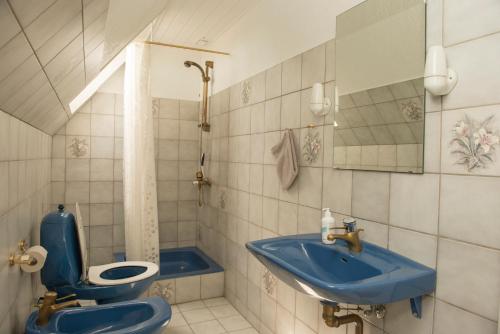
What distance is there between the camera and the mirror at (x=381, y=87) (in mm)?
1373

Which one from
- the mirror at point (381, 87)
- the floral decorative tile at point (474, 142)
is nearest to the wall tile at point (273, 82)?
the mirror at point (381, 87)

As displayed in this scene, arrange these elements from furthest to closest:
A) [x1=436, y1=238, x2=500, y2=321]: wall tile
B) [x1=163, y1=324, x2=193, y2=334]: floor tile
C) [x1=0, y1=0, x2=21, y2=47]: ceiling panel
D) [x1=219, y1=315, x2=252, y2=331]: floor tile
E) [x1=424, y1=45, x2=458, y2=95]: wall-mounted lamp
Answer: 1. [x1=219, y1=315, x2=252, y2=331]: floor tile
2. [x1=163, y1=324, x2=193, y2=334]: floor tile
3. [x1=424, y1=45, x2=458, y2=95]: wall-mounted lamp
4. [x1=436, y1=238, x2=500, y2=321]: wall tile
5. [x1=0, y1=0, x2=21, y2=47]: ceiling panel

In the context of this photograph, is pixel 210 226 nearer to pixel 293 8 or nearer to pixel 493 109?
pixel 293 8

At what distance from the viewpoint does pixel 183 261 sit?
12.2 feet

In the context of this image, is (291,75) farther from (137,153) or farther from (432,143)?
(137,153)

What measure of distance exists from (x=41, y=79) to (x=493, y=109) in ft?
4.80

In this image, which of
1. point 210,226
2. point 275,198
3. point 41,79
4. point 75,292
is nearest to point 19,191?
point 41,79

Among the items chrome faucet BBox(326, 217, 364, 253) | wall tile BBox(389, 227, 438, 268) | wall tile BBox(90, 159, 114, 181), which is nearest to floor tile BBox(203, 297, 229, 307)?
wall tile BBox(90, 159, 114, 181)

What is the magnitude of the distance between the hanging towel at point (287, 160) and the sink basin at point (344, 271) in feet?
1.47

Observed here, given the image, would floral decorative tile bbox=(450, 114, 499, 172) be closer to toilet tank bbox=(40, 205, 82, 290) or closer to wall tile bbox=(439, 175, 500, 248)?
wall tile bbox=(439, 175, 500, 248)

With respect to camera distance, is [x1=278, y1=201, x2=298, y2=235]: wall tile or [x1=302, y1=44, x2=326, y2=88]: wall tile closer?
[x1=302, y1=44, x2=326, y2=88]: wall tile

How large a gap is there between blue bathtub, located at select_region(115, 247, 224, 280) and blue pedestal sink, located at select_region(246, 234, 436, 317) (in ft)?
6.04

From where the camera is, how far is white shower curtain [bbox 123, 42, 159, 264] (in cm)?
289

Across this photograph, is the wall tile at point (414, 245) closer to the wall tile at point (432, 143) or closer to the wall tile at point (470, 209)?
the wall tile at point (470, 209)
